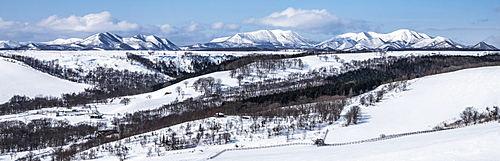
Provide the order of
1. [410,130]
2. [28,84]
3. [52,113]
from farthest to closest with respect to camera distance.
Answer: [28,84]
[52,113]
[410,130]

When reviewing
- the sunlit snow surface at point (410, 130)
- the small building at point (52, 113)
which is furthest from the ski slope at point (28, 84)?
the sunlit snow surface at point (410, 130)

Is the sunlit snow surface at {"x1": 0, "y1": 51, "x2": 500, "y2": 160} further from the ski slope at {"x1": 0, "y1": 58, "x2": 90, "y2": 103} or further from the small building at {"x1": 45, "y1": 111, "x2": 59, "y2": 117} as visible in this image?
the ski slope at {"x1": 0, "y1": 58, "x2": 90, "y2": 103}

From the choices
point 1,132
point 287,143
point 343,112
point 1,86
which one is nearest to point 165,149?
point 287,143

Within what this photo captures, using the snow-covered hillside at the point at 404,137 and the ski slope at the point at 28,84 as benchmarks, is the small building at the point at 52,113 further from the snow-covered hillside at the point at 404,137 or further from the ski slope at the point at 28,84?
the snow-covered hillside at the point at 404,137

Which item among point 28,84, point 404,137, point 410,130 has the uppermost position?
point 28,84

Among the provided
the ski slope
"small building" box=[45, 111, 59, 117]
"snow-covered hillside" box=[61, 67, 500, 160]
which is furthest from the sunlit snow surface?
the ski slope

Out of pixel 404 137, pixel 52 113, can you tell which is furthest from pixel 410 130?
pixel 52 113

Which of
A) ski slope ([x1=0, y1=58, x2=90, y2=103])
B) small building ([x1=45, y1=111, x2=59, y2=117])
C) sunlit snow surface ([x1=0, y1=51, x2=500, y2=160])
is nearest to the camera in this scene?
sunlit snow surface ([x1=0, y1=51, x2=500, y2=160])

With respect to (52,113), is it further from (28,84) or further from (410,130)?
(410,130)

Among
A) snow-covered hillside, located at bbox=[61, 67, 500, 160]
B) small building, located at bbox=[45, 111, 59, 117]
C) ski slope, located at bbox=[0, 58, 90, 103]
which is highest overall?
ski slope, located at bbox=[0, 58, 90, 103]
